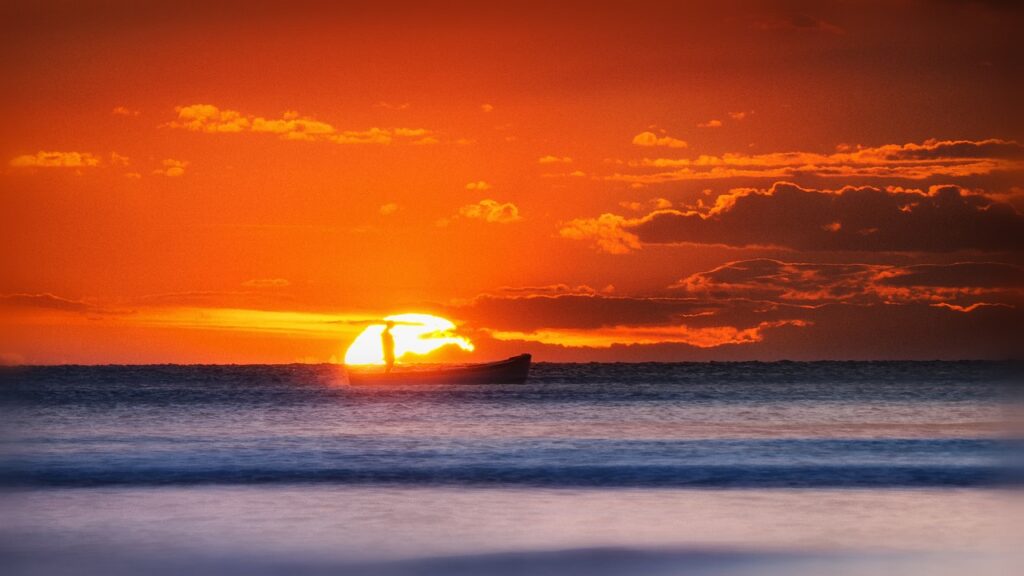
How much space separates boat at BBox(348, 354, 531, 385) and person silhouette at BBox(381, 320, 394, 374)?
1.46 metres

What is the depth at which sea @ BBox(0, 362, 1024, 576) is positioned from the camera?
429 inches

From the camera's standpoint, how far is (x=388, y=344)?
168 feet

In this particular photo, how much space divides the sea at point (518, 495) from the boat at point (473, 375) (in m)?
20.0

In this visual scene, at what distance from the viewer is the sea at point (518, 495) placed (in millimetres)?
10906

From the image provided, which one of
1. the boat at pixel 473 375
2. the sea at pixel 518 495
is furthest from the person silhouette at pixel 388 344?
the sea at pixel 518 495

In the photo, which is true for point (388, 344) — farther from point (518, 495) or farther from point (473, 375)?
point (518, 495)

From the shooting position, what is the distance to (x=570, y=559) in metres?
10.8

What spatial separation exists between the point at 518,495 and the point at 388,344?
3583 centimetres

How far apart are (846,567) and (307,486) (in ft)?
29.5

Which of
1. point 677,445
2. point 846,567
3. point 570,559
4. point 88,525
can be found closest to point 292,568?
point 570,559

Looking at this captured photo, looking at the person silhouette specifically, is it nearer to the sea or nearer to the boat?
the boat

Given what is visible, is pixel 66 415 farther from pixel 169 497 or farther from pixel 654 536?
pixel 654 536

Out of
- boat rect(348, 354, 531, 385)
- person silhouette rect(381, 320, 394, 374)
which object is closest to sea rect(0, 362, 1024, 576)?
person silhouette rect(381, 320, 394, 374)

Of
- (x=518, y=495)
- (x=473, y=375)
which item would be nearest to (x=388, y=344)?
(x=473, y=375)
